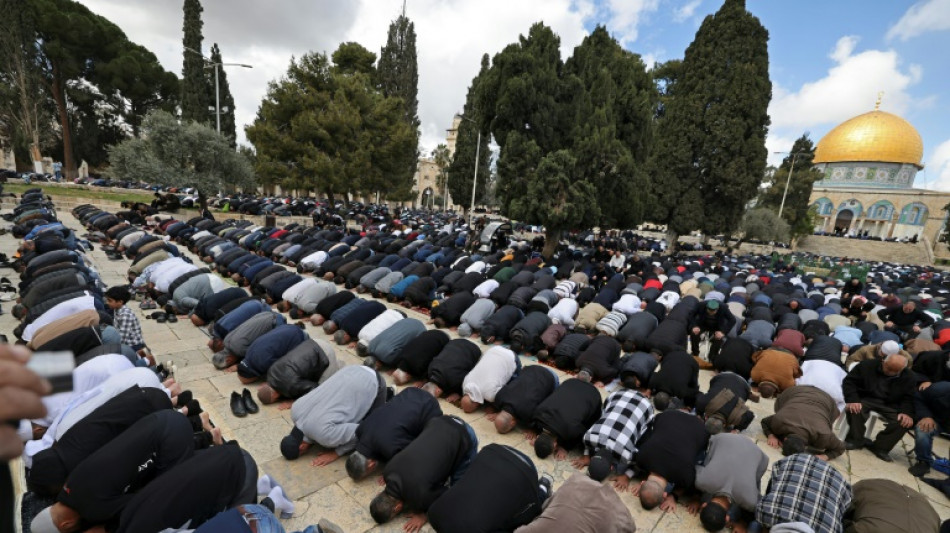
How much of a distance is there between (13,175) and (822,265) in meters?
56.1

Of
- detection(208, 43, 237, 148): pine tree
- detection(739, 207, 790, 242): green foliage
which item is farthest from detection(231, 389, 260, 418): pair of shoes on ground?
detection(208, 43, 237, 148): pine tree

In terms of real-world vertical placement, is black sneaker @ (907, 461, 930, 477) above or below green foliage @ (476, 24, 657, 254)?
below

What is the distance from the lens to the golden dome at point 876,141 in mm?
50031

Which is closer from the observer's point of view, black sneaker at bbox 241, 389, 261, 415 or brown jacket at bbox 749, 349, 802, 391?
black sneaker at bbox 241, 389, 261, 415

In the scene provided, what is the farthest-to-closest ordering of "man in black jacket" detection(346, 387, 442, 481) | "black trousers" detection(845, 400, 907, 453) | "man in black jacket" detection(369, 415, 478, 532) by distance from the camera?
"black trousers" detection(845, 400, 907, 453)
"man in black jacket" detection(346, 387, 442, 481)
"man in black jacket" detection(369, 415, 478, 532)

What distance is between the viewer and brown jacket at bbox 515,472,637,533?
282cm

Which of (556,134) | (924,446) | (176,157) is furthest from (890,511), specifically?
(176,157)

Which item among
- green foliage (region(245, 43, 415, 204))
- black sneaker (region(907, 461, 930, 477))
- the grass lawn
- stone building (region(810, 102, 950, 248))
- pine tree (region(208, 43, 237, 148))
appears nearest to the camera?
black sneaker (region(907, 461, 930, 477))

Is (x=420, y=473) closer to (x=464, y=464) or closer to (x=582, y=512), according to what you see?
(x=464, y=464)

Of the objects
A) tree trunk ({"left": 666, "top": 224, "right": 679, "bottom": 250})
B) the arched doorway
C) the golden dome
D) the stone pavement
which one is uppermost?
the golden dome

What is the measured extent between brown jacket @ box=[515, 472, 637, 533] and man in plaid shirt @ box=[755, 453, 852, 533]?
1.41 m

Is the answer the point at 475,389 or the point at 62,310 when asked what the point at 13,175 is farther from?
the point at 475,389

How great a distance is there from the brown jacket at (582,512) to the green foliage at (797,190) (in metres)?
44.0

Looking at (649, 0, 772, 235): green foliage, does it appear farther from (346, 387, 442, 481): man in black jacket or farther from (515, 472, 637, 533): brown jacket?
(515, 472, 637, 533): brown jacket
